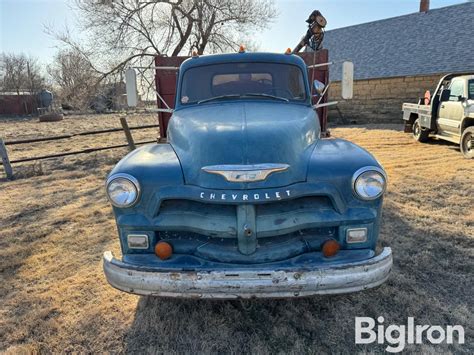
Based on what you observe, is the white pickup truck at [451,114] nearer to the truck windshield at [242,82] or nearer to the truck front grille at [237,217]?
the truck windshield at [242,82]

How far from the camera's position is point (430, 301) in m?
3.13

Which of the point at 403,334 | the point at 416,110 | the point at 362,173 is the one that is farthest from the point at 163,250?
the point at 416,110

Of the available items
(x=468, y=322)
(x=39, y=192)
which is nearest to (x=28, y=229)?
(x=39, y=192)

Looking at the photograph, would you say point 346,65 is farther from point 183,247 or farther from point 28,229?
point 28,229

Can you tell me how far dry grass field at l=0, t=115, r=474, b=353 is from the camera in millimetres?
2732

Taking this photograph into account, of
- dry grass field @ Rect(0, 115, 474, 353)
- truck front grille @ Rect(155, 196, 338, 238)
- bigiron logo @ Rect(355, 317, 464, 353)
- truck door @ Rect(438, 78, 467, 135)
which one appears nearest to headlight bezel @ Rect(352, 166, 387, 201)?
truck front grille @ Rect(155, 196, 338, 238)

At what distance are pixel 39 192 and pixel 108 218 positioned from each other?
2.66 m

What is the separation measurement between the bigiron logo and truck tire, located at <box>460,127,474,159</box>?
7195 millimetres

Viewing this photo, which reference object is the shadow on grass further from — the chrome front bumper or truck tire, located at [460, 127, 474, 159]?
truck tire, located at [460, 127, 474, 159]

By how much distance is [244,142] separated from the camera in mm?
2648

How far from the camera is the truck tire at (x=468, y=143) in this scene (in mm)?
8484

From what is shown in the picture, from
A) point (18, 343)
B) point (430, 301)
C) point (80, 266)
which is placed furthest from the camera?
point (80, 266)

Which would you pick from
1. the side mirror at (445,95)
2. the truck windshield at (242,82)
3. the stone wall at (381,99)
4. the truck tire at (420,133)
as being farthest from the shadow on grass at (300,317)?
the stone wall at (381,99)

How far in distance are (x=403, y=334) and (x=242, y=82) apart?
9.82ft
